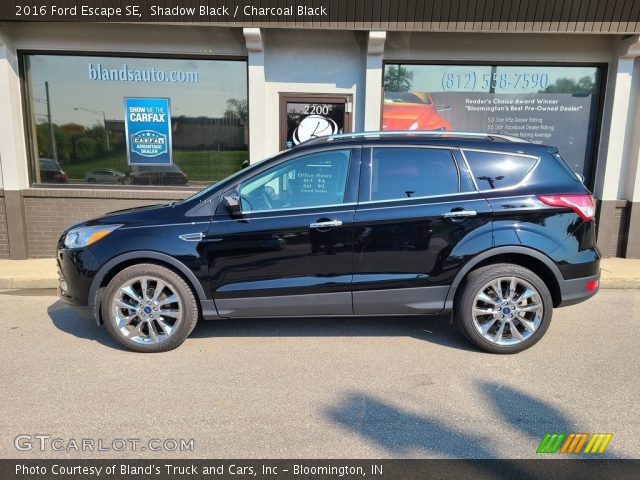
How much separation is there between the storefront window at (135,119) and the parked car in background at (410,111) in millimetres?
2378

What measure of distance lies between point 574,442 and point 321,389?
1.63 m

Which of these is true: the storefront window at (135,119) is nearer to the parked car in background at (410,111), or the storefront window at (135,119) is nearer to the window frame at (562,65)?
the parked car in background at (410,111)

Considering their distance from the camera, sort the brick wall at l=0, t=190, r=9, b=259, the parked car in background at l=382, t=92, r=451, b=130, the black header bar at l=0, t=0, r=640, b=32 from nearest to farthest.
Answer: the black header bar at l=0, t=0, r=640, b=32, the brick wall at l=0, t=190, r=9, b=259, the parked car in background at l=382, t=92, r=451, b=130

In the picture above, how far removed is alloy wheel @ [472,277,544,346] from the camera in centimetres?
379

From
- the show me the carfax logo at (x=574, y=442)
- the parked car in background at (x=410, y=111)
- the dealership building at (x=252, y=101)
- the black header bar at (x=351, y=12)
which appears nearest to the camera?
the show me the carfax logo at (x=574, y=442)

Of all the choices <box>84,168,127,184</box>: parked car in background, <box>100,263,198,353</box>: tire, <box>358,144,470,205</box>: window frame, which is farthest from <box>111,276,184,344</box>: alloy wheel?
<box>84,168,127,184</box>: parked car in background

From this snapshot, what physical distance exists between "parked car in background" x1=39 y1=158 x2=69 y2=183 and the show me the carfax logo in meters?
7.76

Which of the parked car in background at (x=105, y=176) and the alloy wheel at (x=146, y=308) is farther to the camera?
the parked car in background at (x=105, y=176)

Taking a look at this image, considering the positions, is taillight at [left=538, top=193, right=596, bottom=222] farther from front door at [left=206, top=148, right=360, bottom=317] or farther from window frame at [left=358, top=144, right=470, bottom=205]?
front door at [left=206, top=148, right=360, bottom=317]

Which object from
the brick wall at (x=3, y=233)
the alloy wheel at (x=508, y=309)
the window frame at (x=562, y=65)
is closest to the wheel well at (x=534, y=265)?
the alloy wheel at (x=508, y=309)

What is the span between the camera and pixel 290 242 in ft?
12.2

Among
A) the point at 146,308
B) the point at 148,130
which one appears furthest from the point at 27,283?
the point at 146,308

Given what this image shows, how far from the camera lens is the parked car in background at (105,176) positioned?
7.52 m

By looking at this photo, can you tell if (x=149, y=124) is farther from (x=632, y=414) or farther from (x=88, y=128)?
(x=632, y=414)
